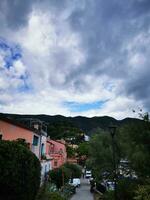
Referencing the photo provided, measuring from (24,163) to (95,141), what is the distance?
2544cm

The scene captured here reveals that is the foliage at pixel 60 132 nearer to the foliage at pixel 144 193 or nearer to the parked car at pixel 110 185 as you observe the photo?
the parked car at pixel 110 185

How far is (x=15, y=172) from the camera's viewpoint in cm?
1670

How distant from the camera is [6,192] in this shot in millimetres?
16953

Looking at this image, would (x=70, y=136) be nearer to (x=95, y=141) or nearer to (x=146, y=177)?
(x=95, y=141)

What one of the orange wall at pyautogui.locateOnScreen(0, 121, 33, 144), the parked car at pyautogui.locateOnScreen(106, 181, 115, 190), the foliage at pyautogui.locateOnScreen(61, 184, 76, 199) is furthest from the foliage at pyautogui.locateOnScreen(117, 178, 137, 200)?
the orange wall at pyautogui.locateOnScreen(0, 121, 33, 144)

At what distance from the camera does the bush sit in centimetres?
1625

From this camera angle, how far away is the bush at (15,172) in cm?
1625

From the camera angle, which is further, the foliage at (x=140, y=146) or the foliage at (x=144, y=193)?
the foliage at (x=140, y=146)

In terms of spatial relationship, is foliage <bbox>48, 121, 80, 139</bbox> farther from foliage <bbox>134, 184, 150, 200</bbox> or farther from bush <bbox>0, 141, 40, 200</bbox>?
foliage <bbox>134, 184, 150, 200</bbox>

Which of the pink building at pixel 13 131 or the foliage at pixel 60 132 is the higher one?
the foliage at pixel 60 132

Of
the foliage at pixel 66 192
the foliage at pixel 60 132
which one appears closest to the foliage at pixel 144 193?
the foliage at pixel 66 192

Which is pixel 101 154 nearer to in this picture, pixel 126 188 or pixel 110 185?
pixel 110 185

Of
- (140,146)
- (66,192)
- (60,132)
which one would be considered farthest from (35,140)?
(60,132)

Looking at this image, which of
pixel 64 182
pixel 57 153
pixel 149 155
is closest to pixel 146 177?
pixel 149 155
